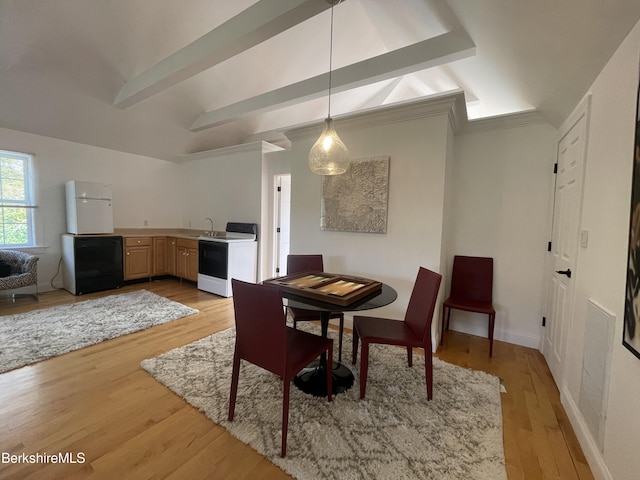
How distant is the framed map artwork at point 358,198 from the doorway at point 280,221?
168 centimetres

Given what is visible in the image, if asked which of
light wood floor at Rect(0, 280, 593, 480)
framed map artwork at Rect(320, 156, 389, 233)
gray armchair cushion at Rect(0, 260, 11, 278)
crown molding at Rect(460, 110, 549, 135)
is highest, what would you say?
crown molding at Rect(460, 110, 549, 135)

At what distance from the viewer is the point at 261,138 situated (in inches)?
204

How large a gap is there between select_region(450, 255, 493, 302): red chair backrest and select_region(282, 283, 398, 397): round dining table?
136cm

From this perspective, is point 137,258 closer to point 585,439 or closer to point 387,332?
point 387,332

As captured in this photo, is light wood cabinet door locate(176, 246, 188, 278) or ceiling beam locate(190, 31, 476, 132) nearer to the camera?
ceiling beam locate(190, 31, 476, 132)

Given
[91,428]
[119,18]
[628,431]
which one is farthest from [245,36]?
[628,431]

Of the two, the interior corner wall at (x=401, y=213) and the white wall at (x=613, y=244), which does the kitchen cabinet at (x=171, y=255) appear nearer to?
the interior corner wall at (x=401, y=213)

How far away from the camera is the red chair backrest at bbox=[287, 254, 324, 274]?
2.78 m

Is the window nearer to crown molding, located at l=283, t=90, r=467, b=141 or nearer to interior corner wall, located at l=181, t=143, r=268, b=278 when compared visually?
interior corner wall, located at l=181, t=143, r=268, b=278

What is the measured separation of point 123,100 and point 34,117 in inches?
53.8

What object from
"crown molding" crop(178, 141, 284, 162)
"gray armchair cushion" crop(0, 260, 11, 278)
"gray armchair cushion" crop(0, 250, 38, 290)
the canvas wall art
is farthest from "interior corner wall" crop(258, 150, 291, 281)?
the canvas wall art

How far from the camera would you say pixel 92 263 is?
4168 millimetres

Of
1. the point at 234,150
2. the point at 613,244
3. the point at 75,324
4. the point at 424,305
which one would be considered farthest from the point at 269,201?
the point at 613,244

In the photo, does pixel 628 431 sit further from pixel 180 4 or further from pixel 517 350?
pixel 180 4
